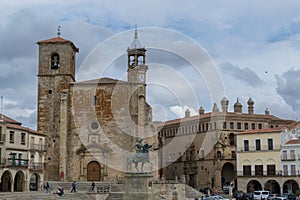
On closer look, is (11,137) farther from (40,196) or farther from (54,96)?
(40,196)

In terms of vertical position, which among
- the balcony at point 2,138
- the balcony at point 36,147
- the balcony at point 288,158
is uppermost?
the balcony at point 2,138

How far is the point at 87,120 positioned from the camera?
5450cm

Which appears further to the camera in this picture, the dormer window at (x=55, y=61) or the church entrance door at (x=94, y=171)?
the dormer window at (x=55, y=61)

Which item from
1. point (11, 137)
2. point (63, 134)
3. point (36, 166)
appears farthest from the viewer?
point (63, 134)

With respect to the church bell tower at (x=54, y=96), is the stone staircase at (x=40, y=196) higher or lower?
lower

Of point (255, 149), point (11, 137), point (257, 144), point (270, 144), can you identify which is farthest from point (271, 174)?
point (11, 137)

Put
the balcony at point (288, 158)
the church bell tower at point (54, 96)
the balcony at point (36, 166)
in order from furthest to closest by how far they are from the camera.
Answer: the balcony at point (288, 158), the church bell tower at point (54, 96), the balcony at point (36, 166)

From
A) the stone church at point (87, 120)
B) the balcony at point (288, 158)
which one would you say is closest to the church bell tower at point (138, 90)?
the stone church at point (87, 120)

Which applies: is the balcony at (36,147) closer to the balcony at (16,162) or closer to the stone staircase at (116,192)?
the balcony at (16,162)

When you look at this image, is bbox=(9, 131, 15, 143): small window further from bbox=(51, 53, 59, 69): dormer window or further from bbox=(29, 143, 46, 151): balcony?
bbox=(51, 53, 59, 69): dormer window

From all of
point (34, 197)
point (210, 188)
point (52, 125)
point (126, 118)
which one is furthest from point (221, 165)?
point (34, 197)

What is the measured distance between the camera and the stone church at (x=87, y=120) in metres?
53.7

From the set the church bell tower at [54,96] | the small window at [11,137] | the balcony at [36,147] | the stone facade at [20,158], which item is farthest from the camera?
the church bell tower at [54,96]

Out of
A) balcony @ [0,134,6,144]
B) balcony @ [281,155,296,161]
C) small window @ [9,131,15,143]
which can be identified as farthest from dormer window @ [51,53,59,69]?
balcony @ [281,155,296,161]
